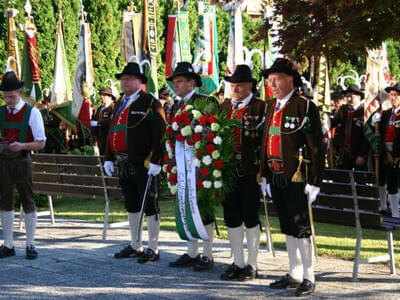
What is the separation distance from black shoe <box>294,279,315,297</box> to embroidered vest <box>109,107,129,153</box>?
104 inches

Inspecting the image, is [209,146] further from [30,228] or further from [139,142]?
[30,228]

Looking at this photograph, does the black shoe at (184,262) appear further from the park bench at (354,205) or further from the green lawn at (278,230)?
the green lawn at (278,230)

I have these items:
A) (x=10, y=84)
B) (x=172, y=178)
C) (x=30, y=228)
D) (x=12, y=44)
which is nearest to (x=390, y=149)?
(x=172, y=178)

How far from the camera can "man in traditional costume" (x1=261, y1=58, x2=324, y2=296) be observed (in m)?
5.92

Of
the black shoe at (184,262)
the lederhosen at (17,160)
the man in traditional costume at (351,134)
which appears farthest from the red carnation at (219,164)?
the man in traditional costume at (351,134)

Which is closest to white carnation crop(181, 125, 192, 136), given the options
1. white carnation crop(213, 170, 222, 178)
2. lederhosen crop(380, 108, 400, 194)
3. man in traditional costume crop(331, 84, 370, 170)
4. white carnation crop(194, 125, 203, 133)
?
white carnation crop(194, 125, 203, 133)

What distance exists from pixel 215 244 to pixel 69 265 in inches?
78.5

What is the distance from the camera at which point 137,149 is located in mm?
7531

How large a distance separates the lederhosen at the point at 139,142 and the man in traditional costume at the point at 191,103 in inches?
14.8

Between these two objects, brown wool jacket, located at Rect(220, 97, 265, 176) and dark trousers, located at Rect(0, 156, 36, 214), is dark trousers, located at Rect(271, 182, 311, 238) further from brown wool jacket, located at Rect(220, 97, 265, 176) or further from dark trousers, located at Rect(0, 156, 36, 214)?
dark trousers, located at Rect(0, 156, 36, 214)

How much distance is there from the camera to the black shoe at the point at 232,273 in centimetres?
655

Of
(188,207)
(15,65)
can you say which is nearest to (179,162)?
(188,207)

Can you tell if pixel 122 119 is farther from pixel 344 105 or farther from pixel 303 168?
pixel 344 105

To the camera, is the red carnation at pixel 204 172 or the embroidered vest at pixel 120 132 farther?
the embroidered vest at pixel 120 132
